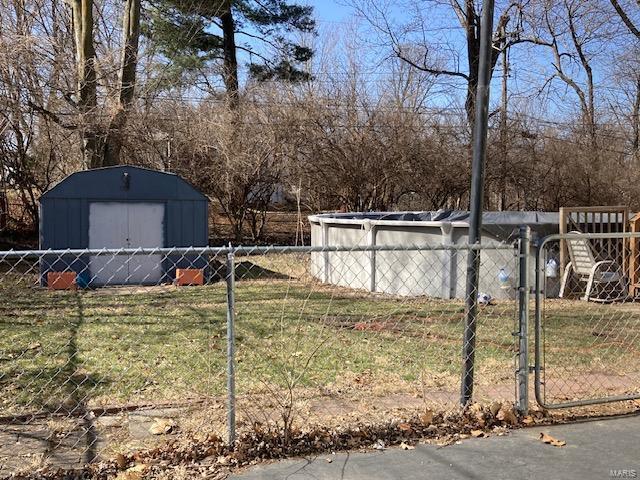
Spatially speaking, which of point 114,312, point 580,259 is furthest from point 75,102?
point 580,259

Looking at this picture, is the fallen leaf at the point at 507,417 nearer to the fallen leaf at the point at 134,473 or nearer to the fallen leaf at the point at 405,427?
the fallen leaf at the point at 405,427

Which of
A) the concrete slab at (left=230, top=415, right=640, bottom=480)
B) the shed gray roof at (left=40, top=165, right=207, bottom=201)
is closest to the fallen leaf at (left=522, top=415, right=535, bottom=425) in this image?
the concrete slab at (left=230, top=415, right=640, bottom=480)

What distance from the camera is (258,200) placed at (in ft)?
63.8

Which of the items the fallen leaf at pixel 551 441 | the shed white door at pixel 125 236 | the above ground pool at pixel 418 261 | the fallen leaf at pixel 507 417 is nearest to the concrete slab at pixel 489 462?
the fallen leaf at pixel 551 441

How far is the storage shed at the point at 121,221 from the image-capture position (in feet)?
40.7

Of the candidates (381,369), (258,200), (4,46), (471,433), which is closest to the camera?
(471,433)

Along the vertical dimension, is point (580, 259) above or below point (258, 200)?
below

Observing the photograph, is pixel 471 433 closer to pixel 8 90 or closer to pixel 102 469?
pixel 102 469

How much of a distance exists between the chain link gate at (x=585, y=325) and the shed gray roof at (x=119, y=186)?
24.9ft

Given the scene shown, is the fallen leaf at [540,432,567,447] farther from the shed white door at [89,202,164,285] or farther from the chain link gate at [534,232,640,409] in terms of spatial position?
the shed white door at [89,202,164,285]

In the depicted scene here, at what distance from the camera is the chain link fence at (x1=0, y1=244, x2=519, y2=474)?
14.2 feet

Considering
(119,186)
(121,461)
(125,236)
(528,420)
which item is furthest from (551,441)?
(119,186)

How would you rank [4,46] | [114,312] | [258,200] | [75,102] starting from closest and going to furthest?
[114,312]
[4,46]
[75,102]
[258,200]

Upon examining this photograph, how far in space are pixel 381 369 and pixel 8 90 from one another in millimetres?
13061
